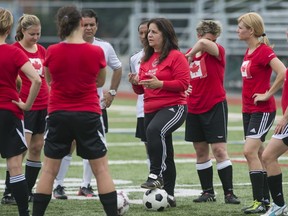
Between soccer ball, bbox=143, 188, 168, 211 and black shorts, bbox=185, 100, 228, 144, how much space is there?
3.34 ft

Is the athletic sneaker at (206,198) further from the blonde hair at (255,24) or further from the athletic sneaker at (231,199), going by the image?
the blonde hair at (255,24)

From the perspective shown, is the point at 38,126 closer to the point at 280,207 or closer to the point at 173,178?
Answer: the point at 173,178

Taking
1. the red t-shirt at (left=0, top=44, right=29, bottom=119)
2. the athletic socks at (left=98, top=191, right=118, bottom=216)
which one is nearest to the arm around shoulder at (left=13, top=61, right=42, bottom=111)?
the red t-shirt at (left=0, top=44, right=29, bottom=119)

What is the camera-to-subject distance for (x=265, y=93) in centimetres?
902

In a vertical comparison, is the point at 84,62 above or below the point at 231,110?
above

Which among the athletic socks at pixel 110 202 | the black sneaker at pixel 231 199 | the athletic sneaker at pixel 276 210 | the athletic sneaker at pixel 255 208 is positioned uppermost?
the athletic socks at pixel 110 202

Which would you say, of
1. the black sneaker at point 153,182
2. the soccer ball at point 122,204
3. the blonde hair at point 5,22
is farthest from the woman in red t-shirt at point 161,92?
the blonde hair at point 5,22

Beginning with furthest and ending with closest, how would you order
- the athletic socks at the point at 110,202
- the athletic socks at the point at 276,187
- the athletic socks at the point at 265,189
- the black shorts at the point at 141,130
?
1. the black shorts at the point at 141,130
2. the athletic socks at the point at 265,189
3. the athletic socks at the point at 276,187
4. the athletic socks at the point at 110,202

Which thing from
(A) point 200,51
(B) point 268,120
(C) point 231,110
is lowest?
(C) point 231,110

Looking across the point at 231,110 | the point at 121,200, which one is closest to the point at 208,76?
the point at 121,200

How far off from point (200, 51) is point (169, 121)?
3.61ft

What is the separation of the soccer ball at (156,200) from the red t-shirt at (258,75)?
1268 millimetres

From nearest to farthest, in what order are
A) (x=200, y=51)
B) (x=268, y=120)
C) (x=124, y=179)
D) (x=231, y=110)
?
1. (x=268, y=120)
2. (x=200, y=51)
3. (x=124, y=179)
4. (x=231, y=110)

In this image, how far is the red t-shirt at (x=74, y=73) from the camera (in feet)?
24.9
